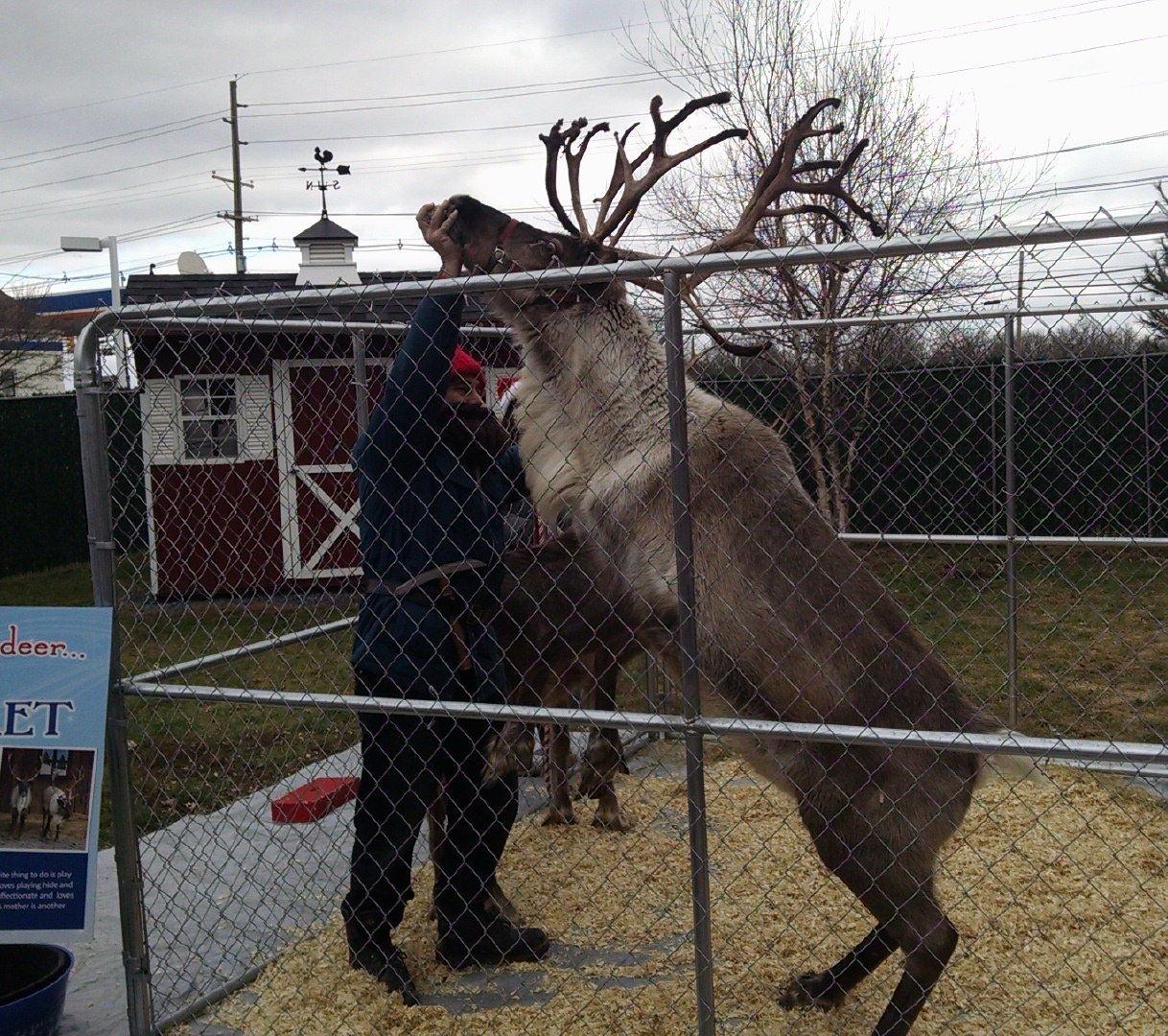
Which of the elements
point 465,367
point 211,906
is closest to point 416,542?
point 465,367

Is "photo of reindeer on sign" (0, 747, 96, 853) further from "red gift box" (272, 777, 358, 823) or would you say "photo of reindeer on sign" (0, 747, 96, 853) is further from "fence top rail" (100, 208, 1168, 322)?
"red gift box" (272, 777, 358, 823)

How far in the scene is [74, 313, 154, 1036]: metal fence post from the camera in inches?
131

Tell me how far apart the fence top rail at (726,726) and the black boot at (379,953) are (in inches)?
41.6

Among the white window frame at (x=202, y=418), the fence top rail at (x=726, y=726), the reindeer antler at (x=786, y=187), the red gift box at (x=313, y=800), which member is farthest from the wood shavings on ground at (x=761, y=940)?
the reindeer antler at (x=786, y=187)

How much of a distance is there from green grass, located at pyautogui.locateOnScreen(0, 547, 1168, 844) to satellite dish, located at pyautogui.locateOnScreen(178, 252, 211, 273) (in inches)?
296

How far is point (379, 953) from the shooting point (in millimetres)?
3764

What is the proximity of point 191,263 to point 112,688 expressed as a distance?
15256 mm

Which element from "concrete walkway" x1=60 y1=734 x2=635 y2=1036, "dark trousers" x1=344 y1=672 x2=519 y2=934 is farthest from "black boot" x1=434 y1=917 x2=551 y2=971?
"concrete walkway" x1=60 y1=734 x2=635 y2=1036

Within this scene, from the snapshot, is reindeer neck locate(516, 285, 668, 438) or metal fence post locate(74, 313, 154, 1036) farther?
reindeer neck locate(516, 285, 668, 438)

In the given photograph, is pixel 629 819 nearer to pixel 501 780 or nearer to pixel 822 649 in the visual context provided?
pixel 501 780

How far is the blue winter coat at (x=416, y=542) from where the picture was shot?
11.4ft

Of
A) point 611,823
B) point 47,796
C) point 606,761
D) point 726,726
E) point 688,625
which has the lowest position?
point 611,823

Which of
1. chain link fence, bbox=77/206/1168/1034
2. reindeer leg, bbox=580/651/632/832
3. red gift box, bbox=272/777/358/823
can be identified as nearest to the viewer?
chain link fence, bbox=77/206/1168/1034

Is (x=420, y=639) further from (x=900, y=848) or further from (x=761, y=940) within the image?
(x=761, y=940)
